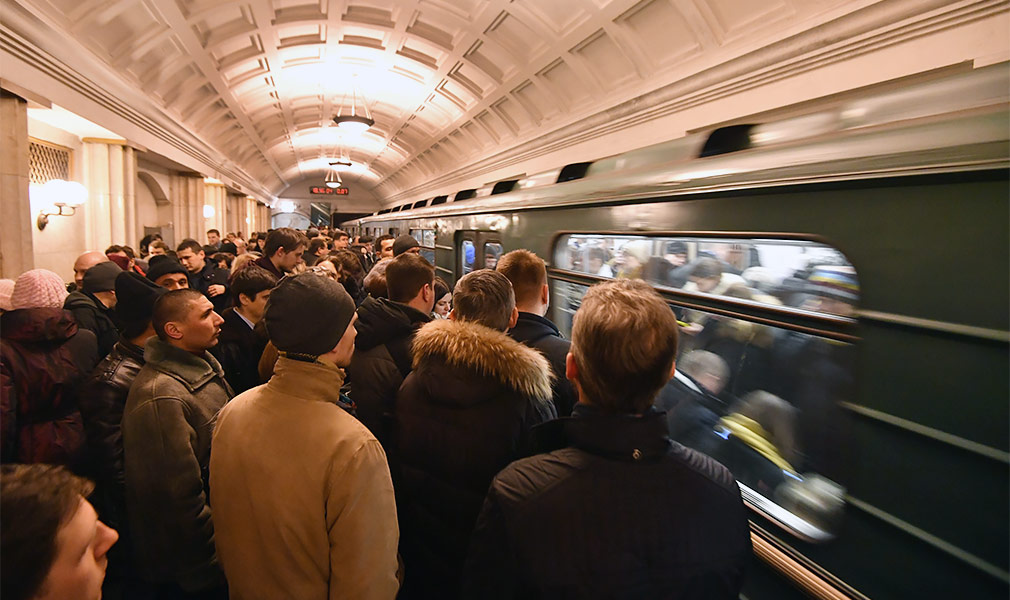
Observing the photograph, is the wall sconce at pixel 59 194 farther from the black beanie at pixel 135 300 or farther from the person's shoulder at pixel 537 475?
the person's shoulder at pixel 537 475

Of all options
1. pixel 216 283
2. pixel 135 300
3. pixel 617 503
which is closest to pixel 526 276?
pixel 617 503

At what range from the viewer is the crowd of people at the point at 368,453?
1.05m

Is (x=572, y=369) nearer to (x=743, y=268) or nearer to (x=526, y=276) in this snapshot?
(x=743, y=268)

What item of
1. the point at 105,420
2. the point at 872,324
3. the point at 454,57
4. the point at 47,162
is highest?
the point at 454,57

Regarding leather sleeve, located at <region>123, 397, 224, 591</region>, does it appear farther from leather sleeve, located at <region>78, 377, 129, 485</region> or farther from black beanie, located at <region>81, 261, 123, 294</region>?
black beanie, located at <region>81, 261, 123, 294</region>

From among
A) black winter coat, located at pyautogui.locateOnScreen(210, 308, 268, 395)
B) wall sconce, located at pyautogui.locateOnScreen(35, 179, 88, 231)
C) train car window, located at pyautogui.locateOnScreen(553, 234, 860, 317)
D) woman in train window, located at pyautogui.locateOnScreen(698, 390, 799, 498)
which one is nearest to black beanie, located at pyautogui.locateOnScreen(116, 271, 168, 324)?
black winter coat, located at pyautogui.locateOnScreen(210, 308, 268, 395)

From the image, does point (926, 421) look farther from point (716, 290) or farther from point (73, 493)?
point (73, 493)

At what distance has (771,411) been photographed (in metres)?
1.75

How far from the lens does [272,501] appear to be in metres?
1.36

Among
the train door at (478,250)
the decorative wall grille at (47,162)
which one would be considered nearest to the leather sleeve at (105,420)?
the train door at (478,250)

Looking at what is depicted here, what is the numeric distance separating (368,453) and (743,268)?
4.59ft

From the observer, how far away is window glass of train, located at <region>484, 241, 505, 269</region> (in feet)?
15.1

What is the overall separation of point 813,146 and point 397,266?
5.90 feet

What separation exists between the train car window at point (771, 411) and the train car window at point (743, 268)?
0.11 m
